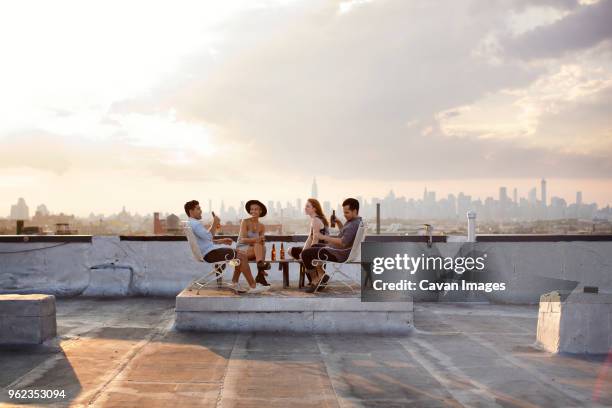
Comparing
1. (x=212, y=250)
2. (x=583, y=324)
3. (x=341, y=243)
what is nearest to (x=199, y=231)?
(x=212, y=250)

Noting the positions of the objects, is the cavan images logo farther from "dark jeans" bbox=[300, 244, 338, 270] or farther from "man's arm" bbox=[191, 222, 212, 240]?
"man's arm" bbox=[191, 222, 212, 240]

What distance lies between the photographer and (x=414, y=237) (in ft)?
Result: 45.6

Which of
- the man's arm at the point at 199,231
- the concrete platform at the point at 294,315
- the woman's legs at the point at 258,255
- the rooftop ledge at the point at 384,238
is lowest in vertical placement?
the concrete platform at the point at 294,315

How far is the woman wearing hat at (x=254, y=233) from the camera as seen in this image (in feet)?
33.1

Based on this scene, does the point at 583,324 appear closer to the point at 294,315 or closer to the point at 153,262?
the point at 294,315

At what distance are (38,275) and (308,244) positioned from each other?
7.24m

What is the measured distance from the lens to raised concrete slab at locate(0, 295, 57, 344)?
8.09m

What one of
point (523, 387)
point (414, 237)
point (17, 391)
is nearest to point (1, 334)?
point (17, 391)

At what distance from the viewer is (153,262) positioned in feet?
44.5

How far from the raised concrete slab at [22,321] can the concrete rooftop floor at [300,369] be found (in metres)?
0.28

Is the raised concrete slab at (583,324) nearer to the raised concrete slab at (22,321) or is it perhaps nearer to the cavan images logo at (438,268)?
the cavan images logo at (438,268)

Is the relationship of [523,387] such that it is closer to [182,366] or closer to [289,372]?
[289,372]

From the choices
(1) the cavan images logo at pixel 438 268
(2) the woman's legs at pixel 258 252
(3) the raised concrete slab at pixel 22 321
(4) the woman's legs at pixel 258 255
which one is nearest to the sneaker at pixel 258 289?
(4) the woman's legs at pixel 258 255

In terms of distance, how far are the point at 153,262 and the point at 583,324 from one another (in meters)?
9.07
